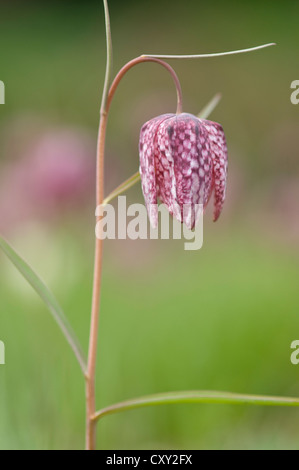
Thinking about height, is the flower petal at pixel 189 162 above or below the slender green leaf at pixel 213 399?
above

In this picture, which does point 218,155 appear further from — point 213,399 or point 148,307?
point 148,307

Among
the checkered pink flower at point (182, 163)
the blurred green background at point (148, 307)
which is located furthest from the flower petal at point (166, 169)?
the blurred green background at point (148, 307)

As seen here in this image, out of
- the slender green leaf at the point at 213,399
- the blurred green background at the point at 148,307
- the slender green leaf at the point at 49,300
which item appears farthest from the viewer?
the blurred green background at the point at 148,307

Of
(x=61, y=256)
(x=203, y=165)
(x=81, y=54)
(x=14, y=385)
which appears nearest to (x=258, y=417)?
(x=14, y=385)

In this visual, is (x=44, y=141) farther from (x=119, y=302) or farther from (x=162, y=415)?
(x=162, y=415)

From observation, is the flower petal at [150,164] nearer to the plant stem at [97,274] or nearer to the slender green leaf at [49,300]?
the plant stem at [97,274]

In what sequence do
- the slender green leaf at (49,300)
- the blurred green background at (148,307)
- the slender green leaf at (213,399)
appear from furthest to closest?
the blurred green background at (148,307)
the slender green leaf at (49,300)
the slender green leaf at (213,399)

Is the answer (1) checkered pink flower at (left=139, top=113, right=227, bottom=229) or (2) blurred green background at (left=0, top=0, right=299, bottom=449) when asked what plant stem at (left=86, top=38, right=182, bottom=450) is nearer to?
(1) checkered pink flower at (left=139, top=113, right=227, bottom=229)

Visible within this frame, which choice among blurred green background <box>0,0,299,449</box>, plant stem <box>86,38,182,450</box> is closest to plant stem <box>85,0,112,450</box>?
plant stem <box>86,38,182,450</box>
